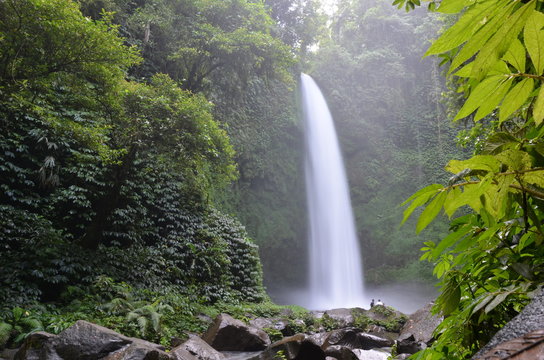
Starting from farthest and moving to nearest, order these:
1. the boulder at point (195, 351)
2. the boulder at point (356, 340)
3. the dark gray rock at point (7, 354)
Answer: the boulder at point (356, 340)
the boulder at point (195, 351)
the dark gray rock at point (7, 354)

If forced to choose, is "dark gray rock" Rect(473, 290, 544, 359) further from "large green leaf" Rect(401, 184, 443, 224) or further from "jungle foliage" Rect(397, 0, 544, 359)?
"large green leaf" Rect(401, 184, 443, 224)

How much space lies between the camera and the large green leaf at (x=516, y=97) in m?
0.51

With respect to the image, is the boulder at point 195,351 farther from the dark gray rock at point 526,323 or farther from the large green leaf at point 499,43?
the large green leaf at point 499,43

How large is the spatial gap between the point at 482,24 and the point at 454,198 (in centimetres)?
28

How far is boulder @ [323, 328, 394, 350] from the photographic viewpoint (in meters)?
7.59

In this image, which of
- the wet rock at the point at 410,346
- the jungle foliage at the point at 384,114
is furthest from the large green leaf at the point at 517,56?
the jungle foliage at the point at 384,114

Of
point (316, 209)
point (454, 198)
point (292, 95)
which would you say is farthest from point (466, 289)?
point (292, 95)

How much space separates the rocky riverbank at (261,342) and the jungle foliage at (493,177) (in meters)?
0.36

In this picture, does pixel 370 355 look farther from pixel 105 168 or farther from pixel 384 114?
pixel 384 114

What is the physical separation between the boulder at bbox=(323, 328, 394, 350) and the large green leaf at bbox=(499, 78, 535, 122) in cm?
782

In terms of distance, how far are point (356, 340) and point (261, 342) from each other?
2299 millimetres

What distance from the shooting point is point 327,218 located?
19.9 metres

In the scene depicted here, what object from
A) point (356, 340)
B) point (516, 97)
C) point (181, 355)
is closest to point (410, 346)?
point (356, 340)

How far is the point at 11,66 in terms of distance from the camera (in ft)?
19.2
